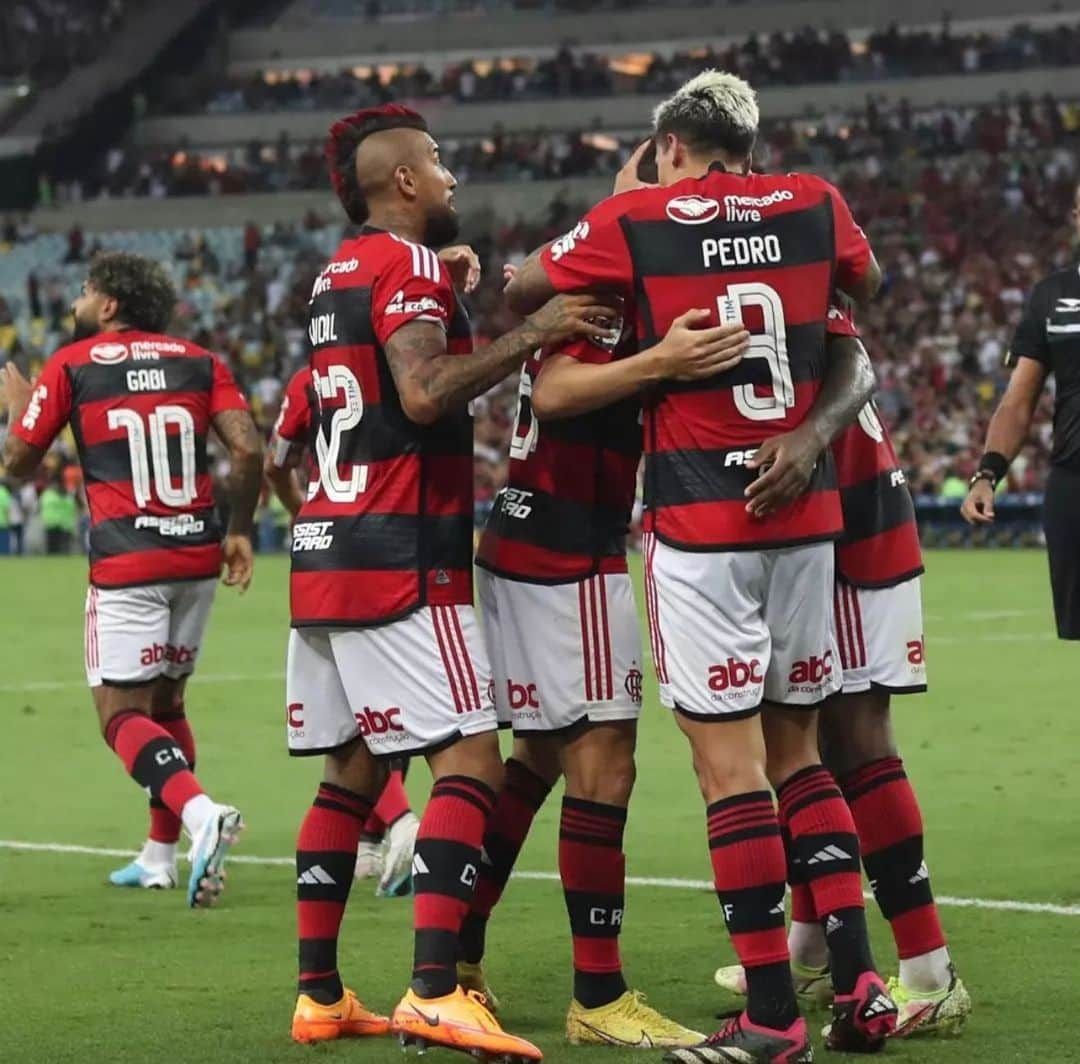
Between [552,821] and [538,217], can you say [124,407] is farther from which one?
[538,217]

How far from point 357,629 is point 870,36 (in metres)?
39.8

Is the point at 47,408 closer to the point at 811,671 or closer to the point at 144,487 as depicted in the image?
the point at 144,487

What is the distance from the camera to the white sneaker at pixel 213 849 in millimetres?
7473

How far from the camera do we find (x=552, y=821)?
9727 mm

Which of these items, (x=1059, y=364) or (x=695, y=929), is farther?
(x=1059, y=364)

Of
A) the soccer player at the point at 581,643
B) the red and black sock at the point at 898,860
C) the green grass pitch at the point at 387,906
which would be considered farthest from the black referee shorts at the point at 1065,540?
the soccer player at the point at 581,643

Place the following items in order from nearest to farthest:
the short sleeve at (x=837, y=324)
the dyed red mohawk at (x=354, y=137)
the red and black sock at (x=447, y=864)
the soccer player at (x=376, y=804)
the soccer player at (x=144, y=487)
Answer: the red and black sock at (x=447, y=864)
the short sleeve at (x=837, y=324)
the dyed red mohawk at (x=354, y=137)
the soccer player at (x=376, y=804)
the soccer player at (x=144, y=487)

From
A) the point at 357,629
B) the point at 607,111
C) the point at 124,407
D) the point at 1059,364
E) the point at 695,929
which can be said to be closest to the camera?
the point at 357,629

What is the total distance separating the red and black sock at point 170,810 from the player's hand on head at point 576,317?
333cm

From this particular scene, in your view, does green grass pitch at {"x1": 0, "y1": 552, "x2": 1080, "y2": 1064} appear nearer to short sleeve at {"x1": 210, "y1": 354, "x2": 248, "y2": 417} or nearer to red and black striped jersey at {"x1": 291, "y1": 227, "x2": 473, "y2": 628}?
red and black striped jersey at {"x1": 291, "y1": 227, "x2": 473, "y2": 628}

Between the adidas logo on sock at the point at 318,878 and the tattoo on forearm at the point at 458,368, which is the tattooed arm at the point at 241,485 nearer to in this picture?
the adidas logo on sock at the point at 318,878

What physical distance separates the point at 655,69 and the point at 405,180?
3982cm

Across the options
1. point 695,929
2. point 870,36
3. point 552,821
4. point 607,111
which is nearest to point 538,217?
point 607,111

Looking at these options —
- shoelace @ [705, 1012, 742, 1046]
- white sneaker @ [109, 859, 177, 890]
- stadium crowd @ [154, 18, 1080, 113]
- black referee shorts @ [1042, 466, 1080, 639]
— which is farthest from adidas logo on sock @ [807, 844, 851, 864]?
stadium crowd @ [154, 18, 1080, 113]
